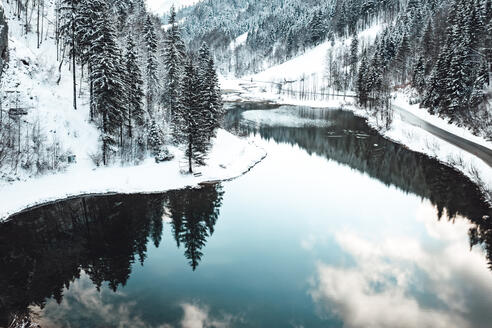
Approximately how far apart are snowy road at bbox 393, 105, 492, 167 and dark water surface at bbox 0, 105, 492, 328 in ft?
13.1

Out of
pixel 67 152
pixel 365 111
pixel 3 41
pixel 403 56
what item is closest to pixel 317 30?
pixel 403 56

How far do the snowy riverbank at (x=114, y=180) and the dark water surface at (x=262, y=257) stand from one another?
5.50 ft

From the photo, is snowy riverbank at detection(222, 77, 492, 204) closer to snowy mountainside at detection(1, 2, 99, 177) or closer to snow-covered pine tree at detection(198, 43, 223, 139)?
snow-covered pine tree at detection(198, 43, 223, 139)

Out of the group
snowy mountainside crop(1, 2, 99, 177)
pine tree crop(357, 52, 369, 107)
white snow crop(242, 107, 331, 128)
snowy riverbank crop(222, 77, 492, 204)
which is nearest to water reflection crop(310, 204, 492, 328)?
snowy riverbank crop(222, 77, 492, 204)

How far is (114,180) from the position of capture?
3622 centimetres

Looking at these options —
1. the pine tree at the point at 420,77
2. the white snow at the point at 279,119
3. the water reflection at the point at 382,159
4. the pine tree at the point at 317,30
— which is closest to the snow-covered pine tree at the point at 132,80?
the water reflection at the point at 382,159

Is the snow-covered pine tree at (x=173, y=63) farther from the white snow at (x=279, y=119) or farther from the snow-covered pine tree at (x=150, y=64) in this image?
the white snow at (x=279, y=119)

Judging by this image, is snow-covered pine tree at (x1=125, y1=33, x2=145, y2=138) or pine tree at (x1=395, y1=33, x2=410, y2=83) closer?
snow-covered pine tree at (x1=125, y1=33, x2=145, y2=138)

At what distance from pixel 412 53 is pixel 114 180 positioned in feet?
341

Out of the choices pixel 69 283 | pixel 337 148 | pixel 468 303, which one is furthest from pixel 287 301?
pixel 337 148

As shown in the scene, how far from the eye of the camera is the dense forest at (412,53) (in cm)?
5469

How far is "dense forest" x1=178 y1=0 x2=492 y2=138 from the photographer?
54.7 meters

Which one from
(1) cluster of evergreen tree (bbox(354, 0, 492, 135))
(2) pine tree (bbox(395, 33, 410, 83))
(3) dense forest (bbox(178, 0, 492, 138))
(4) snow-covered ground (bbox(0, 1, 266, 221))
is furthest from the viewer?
(2) pine tree (bbox(395, 33, 410, 83))

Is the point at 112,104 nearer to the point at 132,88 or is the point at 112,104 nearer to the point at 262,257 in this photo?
the point at 132,88
